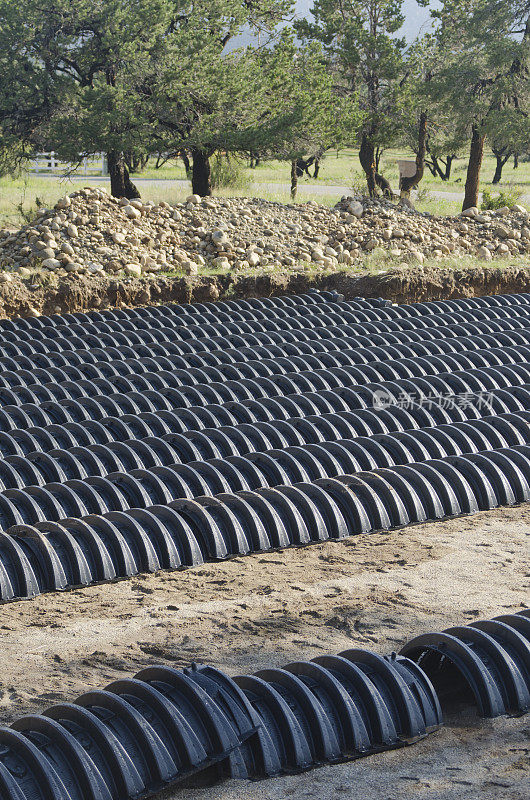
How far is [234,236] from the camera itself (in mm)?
20562

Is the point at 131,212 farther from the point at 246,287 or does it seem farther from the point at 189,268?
the point at 246,287

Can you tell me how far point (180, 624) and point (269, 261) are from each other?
14.2 metres

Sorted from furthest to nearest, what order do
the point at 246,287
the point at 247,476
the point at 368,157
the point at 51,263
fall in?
1. the point at 368,157
2. the point at 246,287
3. the point at 51,263
4. the point at 247,476

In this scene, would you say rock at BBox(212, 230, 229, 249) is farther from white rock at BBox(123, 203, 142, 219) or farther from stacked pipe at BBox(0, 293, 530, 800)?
stacked pipe at BBox(0, 293, 530, 800)

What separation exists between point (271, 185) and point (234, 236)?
2051 centimetres

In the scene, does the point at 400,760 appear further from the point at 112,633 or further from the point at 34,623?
the point at 34,623

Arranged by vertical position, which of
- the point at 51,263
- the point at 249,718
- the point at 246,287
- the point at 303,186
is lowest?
the point at 249,718

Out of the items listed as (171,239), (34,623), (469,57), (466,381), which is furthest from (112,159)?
(34,623)

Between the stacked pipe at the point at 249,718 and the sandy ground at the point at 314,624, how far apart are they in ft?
0.50

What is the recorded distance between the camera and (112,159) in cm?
2406

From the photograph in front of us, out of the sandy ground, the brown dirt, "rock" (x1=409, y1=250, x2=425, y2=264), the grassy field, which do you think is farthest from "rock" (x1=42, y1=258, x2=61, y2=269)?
the sandy ground

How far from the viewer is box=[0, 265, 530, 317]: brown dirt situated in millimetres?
17359

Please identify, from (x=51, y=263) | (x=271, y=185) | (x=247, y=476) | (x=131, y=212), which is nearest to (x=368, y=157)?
(x=131, y=212)

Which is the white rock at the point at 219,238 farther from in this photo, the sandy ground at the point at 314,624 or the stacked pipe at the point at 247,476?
the sandy ground at the point at 314,624
